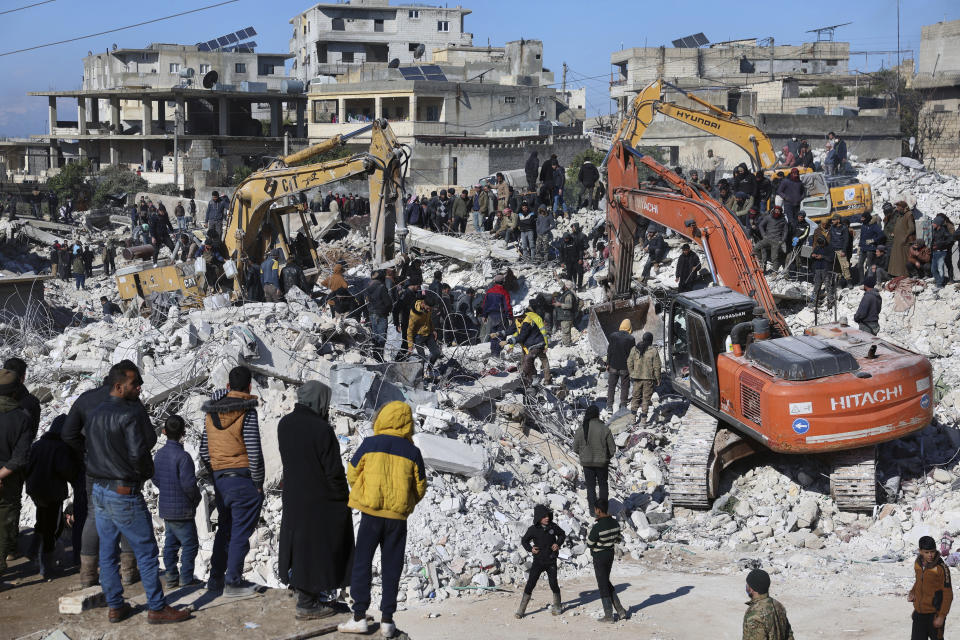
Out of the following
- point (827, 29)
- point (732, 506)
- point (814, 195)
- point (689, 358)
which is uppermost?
point (827, 29)

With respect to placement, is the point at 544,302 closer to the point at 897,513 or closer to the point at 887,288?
the point at 887,288

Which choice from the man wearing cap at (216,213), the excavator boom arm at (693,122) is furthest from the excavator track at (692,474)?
the man wearing cap at (216,213)

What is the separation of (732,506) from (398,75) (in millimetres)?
42777

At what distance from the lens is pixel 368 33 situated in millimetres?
64875

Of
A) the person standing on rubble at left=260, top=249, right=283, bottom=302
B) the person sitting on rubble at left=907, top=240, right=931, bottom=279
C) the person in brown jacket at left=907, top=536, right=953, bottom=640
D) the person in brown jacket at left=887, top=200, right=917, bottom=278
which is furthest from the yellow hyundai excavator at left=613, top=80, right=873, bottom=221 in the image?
the person in brown jacket at left=907, top=536, right=953, bottom=640

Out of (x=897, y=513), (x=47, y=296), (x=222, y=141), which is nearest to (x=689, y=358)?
(x=897, y=513)

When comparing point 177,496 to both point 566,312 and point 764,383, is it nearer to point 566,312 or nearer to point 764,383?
point 764,383

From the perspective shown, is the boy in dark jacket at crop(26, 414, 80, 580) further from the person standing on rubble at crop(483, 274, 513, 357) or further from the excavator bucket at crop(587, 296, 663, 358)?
the person standing on rubble at crop(483, 274, 513, 357)

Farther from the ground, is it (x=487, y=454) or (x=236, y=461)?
(x=236, y=461)

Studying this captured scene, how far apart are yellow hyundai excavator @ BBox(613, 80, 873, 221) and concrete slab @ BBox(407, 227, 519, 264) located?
452 cm

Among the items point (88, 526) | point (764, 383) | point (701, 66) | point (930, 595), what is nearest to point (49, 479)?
point (88, 526)

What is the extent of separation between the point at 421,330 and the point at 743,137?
315 inches

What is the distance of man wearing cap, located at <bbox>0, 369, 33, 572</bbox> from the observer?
7477 mm

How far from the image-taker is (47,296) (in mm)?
24828
